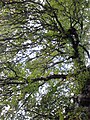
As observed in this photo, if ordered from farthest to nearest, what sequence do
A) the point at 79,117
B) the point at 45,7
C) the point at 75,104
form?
the point at 45,7 < the point at 75,104 < the point at 79,117

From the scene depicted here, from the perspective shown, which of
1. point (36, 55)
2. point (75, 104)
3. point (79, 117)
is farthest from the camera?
point (36, 55)

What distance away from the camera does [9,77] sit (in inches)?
187

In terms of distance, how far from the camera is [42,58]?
201 inches

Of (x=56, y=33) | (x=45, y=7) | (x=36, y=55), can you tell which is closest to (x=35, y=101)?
(x=36, y=55)

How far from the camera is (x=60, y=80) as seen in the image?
4.78 meters

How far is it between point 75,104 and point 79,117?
407 millimetres

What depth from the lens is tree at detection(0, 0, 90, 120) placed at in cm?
451

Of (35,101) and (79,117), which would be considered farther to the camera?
(35,101)

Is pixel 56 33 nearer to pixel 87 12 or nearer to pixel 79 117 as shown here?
pixel 87 12

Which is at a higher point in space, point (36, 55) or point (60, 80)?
point (36, 55)

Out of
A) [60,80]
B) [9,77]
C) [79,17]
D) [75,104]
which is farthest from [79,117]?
[79,17]

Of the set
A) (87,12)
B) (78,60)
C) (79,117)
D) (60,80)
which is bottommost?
A: (79,117)

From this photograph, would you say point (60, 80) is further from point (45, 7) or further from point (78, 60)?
point (45, 7)

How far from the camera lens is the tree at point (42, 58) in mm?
4512
